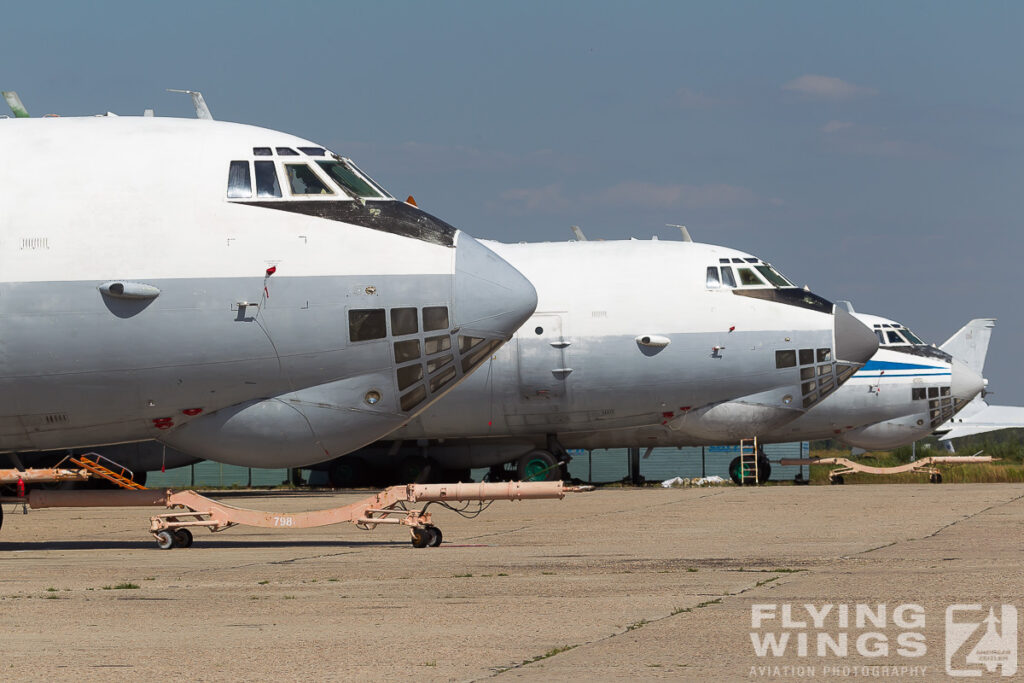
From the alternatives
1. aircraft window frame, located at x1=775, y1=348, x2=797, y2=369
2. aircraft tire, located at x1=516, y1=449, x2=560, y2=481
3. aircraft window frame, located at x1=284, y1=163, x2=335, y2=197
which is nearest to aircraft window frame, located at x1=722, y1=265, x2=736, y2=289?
aircraft window frame, located at x1=775, y1=348, x2=797, y2=369

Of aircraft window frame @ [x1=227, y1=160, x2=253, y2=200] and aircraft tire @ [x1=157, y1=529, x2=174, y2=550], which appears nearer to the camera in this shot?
aircraft window frame @ [x1=227, y1=160, x2=253, y2=200]

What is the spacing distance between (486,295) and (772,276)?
17.0 metres

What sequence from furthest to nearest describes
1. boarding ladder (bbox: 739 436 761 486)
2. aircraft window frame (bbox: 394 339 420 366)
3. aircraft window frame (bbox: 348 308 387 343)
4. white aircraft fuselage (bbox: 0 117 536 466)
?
boarding ladder (bbox: 739 436 761 486) < aircraft window frame (bbox: 394 339 420 366) < aircraft window frame (bbox: 348 308 387 343) < white aircraft fuselage (bbox: 0 117 536 466)

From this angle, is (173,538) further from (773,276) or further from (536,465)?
(773,276)

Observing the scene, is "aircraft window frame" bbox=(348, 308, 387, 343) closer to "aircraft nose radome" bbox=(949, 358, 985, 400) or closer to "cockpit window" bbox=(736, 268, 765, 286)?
"cockpit window" bbox=(736, 268, 765, 286)

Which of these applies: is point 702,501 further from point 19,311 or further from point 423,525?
point 19,311

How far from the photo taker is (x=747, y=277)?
107 ft

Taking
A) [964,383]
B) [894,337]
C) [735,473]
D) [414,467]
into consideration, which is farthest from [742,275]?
[964,383]

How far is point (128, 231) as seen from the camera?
54.0 ft

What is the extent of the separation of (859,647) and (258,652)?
3891 mm

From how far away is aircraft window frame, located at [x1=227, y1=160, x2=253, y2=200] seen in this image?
1689cm

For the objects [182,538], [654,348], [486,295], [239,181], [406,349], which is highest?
[239,181]

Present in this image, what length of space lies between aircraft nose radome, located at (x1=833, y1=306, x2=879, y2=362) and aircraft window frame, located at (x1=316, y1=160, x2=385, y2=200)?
17.7 metres

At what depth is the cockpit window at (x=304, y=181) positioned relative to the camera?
17203 millimetres
